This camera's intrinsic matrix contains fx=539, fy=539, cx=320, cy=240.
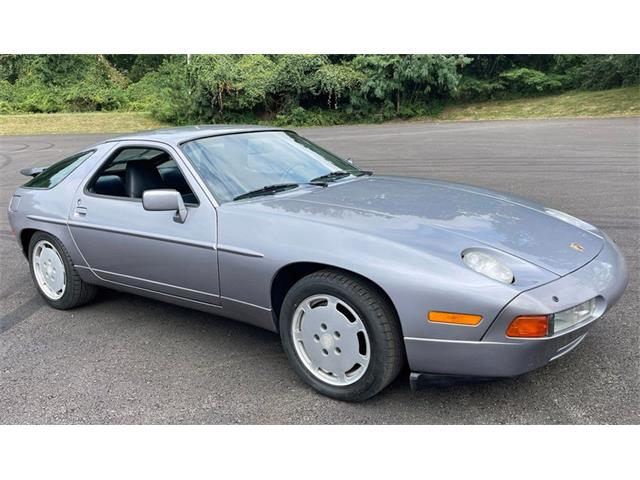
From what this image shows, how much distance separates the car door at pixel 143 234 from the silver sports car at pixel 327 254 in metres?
0.01

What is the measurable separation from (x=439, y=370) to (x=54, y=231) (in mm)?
3127

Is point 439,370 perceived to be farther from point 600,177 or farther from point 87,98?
point 87,98

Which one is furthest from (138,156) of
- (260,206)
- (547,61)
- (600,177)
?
(547,61)

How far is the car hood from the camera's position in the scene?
9.06 feet

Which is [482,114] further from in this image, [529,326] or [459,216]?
[529,326]

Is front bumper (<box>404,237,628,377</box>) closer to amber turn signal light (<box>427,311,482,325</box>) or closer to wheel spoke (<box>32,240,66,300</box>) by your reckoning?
amber turn signal light (<box>427,311,482,325</box>)

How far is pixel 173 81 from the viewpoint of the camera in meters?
30.1

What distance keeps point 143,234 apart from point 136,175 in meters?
0.77

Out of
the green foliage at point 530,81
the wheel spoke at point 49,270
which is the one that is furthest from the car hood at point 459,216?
the green foliage at point 530,81

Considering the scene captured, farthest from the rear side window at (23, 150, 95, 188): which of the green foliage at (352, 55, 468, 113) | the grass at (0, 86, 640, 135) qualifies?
the green foliage at (352, 55, 468, 113)

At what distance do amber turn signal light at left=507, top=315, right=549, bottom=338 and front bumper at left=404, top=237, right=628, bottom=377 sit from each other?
20 millimetres

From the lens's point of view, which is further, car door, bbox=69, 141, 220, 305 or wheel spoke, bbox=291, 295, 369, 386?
car door, bbox=69, 141, 220, 305

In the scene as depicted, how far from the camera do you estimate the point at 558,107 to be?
2823 cm

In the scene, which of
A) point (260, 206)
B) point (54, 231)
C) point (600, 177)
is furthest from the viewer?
point (600, 177)
